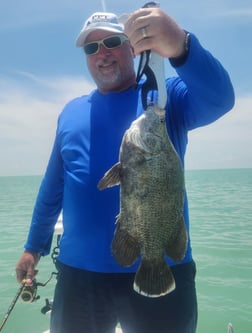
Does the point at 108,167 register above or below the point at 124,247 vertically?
above

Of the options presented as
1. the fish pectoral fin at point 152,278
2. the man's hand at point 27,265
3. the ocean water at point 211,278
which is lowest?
the ocean water at point 211,278

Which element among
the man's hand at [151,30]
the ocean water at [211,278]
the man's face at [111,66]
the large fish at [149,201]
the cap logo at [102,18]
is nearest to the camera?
the man's hand at [151,30]

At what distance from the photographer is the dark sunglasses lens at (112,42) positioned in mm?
3256

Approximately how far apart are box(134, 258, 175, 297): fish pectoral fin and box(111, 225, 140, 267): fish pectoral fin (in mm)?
80

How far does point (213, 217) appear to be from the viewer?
82.1 ft

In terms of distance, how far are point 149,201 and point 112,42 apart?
1741 mm

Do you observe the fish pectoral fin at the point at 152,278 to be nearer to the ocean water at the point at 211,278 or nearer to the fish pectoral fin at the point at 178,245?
the fish pectoral fin at the point at 178,245

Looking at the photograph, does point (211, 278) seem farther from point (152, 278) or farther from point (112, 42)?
point (152, 278)

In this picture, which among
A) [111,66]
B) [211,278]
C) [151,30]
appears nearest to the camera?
[151,30]

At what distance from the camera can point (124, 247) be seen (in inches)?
82.0

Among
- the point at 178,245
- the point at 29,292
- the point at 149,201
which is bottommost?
the point at 29,292

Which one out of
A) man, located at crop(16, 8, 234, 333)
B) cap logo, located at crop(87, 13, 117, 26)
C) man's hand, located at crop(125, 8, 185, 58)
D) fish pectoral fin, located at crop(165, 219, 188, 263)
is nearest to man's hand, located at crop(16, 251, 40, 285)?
man, located at crop(16, 8, 234, 333)

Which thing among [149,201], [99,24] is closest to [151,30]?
[149,201]

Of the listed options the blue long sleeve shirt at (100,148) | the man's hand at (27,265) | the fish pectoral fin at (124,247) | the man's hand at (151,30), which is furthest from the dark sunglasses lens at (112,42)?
the man's hand at (27,265)
